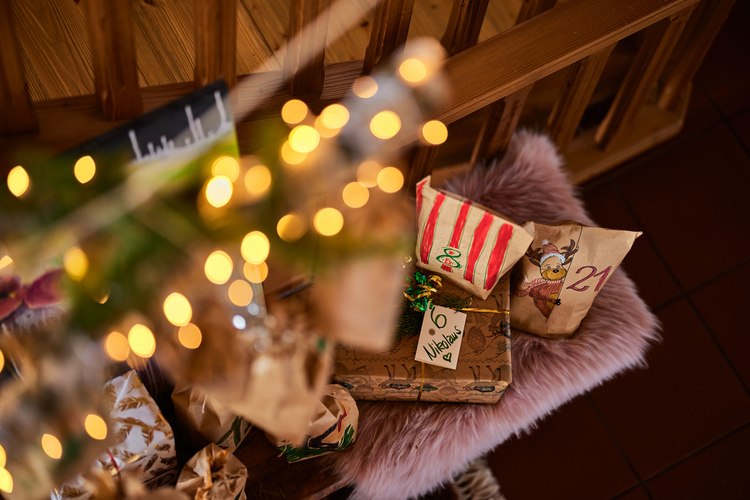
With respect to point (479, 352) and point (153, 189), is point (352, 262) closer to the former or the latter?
point (153, 189)

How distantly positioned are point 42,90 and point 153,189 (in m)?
0.84

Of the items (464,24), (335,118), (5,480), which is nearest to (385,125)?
(335,118)

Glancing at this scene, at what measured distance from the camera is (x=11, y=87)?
2.03ft

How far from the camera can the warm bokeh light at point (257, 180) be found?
0.50m

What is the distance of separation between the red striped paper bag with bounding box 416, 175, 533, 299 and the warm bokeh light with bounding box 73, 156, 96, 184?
0.64m

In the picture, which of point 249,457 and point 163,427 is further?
point 249,457

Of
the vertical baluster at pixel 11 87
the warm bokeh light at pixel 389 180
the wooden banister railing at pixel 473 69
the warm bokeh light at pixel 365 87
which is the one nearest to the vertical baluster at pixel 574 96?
the wooden banister railing at pixel 473 69

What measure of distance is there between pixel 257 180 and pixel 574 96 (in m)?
1.07

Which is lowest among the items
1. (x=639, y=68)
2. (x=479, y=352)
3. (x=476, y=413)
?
(x=476, y=413)

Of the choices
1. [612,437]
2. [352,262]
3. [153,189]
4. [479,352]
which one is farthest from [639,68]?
[153,189]

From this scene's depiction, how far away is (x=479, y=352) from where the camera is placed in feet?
3.66

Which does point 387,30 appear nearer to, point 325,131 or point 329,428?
point 325,131

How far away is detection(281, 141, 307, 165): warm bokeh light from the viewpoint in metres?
0.53

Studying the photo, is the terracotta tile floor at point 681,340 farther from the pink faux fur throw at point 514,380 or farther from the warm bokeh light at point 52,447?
the warm bokeh light at point 52,447
